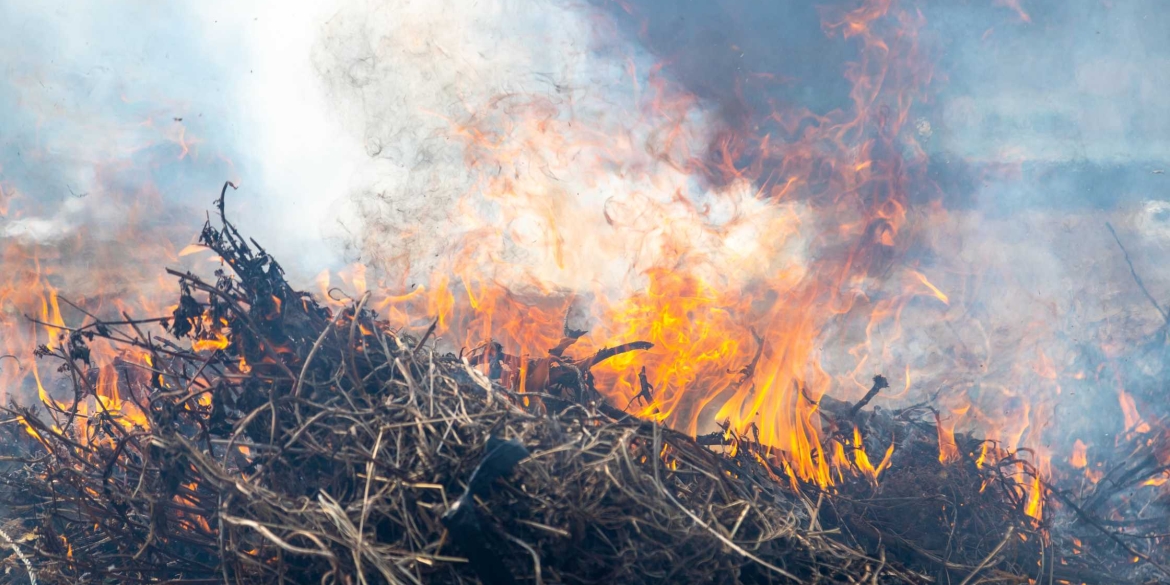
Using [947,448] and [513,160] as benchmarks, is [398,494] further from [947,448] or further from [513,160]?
[513,160]

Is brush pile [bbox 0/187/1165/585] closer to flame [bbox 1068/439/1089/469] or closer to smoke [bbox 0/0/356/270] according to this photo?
flame [bbox 1068/439/1089/469]

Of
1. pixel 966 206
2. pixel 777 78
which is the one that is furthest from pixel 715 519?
pixel 777 78

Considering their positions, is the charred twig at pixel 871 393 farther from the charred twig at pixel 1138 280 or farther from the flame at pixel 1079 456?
the charred twig at pixel 1138 280

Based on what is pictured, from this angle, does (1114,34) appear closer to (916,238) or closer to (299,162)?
(916,238)

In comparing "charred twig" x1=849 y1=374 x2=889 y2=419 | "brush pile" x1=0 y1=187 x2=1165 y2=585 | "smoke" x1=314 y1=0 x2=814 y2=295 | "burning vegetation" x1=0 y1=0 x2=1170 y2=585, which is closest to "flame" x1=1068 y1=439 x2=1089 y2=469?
"burning vegetation" x1=0 y1=0 x2=1170 y2=585

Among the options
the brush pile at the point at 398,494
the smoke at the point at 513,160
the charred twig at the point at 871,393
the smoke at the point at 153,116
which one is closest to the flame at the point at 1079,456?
the brush pile at the point at 398,494

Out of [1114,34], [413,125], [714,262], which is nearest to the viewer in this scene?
[714,262]

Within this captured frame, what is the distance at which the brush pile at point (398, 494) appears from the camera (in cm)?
335

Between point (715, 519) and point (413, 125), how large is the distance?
6.45 meters

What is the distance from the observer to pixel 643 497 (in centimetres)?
357

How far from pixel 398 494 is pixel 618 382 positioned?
3.40 metres

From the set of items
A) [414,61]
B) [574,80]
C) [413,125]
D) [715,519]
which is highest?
[414,61]

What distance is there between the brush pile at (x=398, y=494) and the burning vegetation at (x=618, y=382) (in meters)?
0.02

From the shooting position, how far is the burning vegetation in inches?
139
